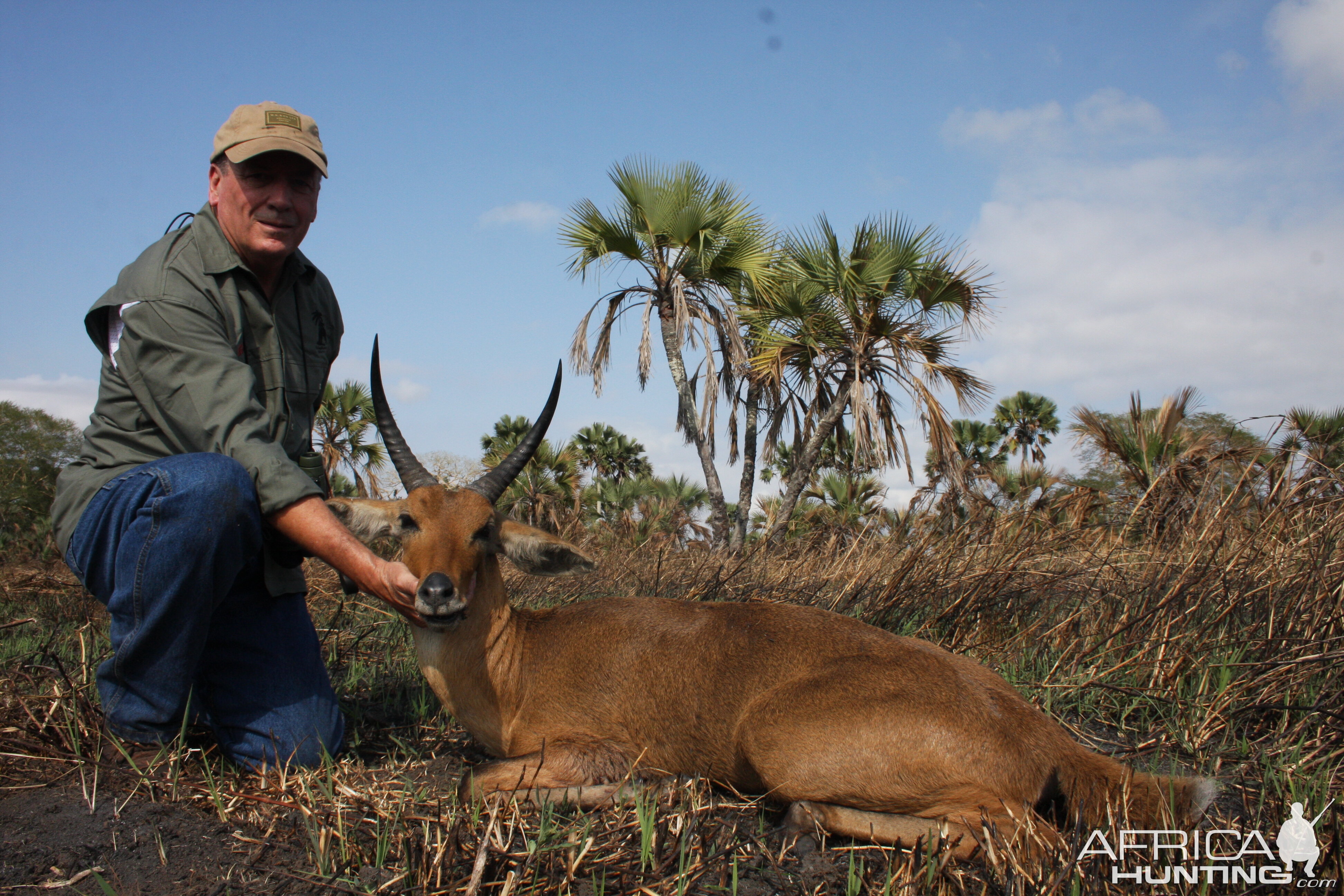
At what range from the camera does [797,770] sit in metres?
3.07

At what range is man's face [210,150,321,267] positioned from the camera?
12.3ft

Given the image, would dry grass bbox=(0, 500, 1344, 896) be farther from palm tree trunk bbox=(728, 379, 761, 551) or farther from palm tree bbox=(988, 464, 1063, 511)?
palm tree trunk bbox=(728, 379, 761, 551)

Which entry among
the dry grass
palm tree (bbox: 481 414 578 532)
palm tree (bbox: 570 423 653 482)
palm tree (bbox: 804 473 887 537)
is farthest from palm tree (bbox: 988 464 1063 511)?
palm tree (bbox: 570 423 653 482)

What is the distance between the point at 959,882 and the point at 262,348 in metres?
3.58

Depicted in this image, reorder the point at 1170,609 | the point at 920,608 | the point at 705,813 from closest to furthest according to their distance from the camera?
1. the point at 705,813
2. the point at 1170,609
3. the point at 920,608

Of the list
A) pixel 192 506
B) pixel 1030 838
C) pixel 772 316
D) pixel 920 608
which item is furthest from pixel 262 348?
pixel 772 316

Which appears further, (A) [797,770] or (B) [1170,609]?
(B) [1170,609]

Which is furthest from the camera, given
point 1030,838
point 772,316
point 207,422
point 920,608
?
point 772,316

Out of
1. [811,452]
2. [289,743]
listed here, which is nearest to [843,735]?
[289,743]

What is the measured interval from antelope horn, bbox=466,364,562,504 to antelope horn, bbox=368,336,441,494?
252 mm

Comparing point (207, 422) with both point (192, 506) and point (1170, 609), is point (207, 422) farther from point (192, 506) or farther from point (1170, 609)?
point (1170, 609)

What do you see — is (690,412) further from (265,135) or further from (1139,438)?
(265,135)

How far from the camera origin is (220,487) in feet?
10.6

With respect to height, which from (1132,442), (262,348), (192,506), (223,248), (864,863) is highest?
(1132,442)
